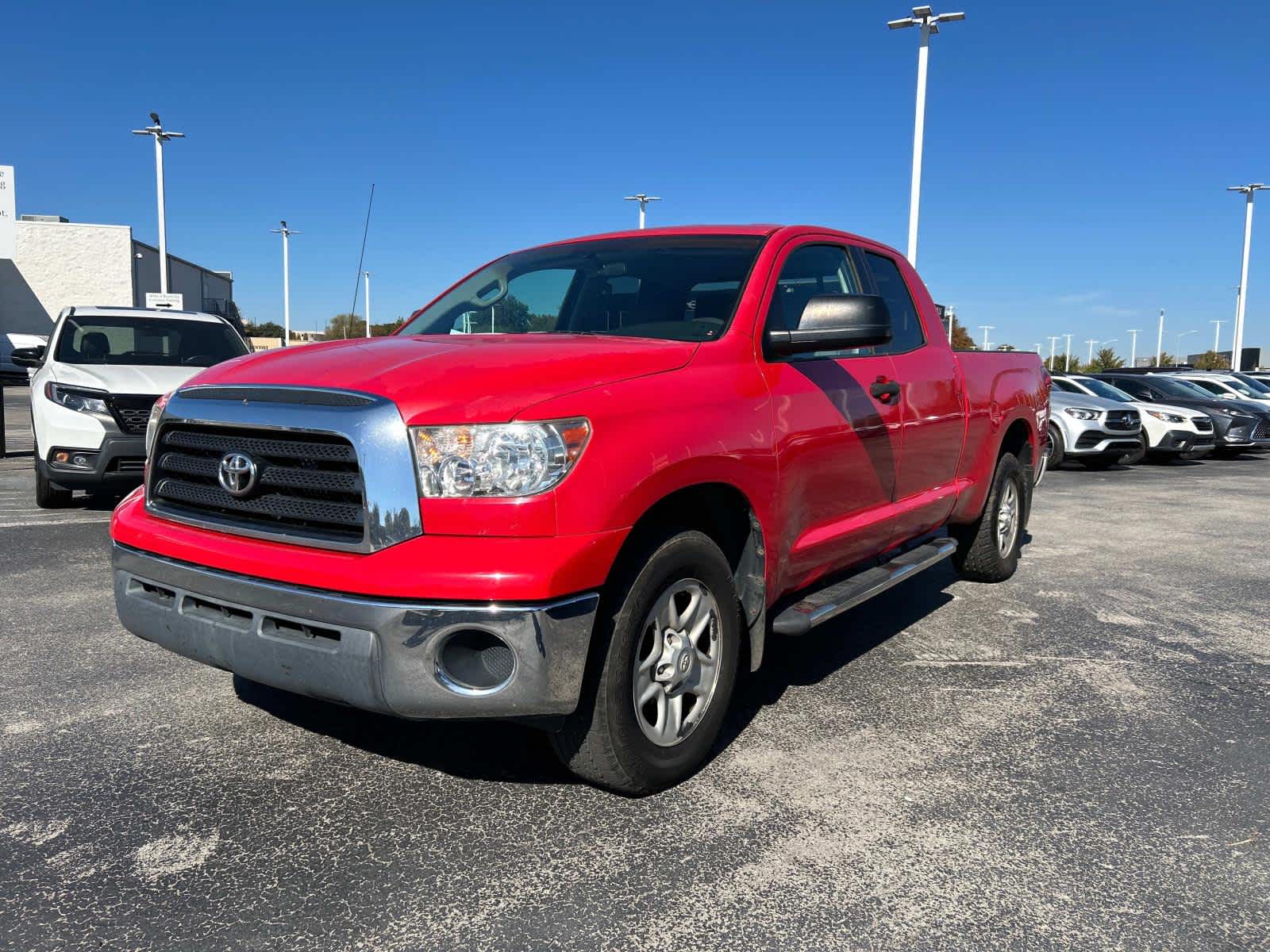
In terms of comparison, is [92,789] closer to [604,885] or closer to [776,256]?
[604,885]

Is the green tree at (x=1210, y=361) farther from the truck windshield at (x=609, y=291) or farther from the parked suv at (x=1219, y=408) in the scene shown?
the truck windshield at (x=609, y=291)

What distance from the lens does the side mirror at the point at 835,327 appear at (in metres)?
3.48

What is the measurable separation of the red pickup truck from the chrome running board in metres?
0.02

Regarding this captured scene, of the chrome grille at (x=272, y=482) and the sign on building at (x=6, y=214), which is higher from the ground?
the sign on building at (x=6, y=214)

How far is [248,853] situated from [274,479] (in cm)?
104

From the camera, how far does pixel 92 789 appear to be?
3.03 meters

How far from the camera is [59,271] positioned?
48.9 metres

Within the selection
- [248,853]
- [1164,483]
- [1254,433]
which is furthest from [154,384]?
[1254,433]

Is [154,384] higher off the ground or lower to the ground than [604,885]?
higher

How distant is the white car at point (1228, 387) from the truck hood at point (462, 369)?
2059cm

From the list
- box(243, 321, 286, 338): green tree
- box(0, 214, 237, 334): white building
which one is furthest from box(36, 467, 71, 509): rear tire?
box(243, 321, 286, 338): green tree

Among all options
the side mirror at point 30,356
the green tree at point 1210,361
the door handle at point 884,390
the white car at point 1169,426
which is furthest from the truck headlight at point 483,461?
the green tree at point 1210,361

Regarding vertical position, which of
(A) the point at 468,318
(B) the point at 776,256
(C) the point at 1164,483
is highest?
(B) the point at 776,256

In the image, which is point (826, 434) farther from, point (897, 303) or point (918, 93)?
point (918, 93)
